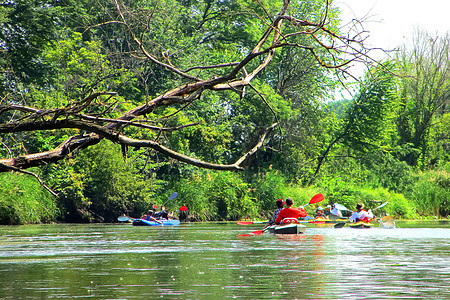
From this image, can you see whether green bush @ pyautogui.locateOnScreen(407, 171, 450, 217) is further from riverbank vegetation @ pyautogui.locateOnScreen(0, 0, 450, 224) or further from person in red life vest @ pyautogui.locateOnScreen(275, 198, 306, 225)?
person in red life vest @ pyautogui.locateOnScreen(275, 198, 306, 225)

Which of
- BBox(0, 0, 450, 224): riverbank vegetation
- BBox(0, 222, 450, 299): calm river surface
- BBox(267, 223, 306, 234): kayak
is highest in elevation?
BBox(0, 0, 450, 224): riverbank vegetation

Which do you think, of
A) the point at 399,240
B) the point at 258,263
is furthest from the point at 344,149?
the point at 258,263

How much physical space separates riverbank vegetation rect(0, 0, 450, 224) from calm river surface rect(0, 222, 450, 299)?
618 cm

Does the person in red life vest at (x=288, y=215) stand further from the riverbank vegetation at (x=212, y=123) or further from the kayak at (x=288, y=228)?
the riverbank vegetation at (x=212, y=123)

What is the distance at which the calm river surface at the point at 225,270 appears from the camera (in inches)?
327

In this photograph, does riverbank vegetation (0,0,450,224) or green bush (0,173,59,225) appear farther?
riverbank vegetation (0,0,450,224)

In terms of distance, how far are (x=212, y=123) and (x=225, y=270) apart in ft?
105

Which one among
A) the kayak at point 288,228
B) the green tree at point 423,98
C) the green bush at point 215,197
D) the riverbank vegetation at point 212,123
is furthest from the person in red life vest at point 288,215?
the green tree at point 423,98

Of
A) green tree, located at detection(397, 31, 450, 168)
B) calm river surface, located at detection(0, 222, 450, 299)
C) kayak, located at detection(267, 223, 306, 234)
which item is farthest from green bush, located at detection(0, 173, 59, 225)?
green tree, located at detection(397, 31, 450, 168)

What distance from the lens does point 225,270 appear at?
11.1 m

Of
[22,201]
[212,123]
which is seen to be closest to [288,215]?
[22,201]

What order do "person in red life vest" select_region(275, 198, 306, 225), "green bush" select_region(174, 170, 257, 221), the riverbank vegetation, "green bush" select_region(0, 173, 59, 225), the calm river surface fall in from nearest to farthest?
the calm river surface, "person in red life vest" select_region(275, 198, 306, 225), "green bush" select_region(0, 173, 59, 225), the riverbank vegetation, "green bush" select_region(174, 170, 257, 221)

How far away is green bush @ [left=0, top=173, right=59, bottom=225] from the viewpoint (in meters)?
29.4

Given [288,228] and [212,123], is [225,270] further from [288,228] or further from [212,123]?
[212,123]
